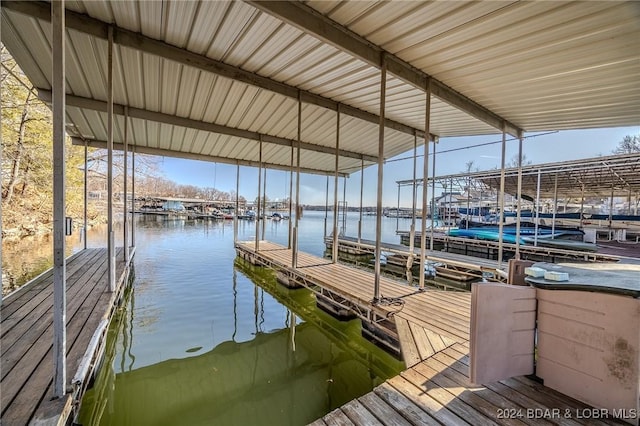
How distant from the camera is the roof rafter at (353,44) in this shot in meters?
2.78

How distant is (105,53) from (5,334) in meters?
3.69

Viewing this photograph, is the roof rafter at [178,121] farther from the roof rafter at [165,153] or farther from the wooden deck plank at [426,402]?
the wooden deck plank at [426,402]

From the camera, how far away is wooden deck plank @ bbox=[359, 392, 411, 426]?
1813 mm

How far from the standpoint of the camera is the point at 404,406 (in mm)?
1948

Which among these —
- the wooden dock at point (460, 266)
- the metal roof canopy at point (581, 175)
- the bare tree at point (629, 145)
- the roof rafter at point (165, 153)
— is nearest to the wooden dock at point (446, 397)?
the wooden dock at point (460, 266)

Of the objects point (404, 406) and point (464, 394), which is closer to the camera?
point (404, 406)

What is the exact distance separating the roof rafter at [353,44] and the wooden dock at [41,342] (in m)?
3.62

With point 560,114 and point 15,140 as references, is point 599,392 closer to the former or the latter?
point 560,114

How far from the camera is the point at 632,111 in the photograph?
4504mm

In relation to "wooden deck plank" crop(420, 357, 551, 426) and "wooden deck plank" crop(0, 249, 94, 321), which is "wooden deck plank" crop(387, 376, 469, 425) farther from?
"wooden deck plank" crop(0, 249, 94, 321)

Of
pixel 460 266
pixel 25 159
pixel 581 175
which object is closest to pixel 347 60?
pixel 460 266

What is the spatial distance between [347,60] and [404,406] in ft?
13.4

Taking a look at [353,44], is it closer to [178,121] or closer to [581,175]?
[178,121]

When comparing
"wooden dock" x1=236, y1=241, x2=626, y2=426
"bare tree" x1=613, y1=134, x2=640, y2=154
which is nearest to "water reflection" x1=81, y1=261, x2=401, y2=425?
"wooden dock" x1=236, y1=241, x2=626, y2=426
